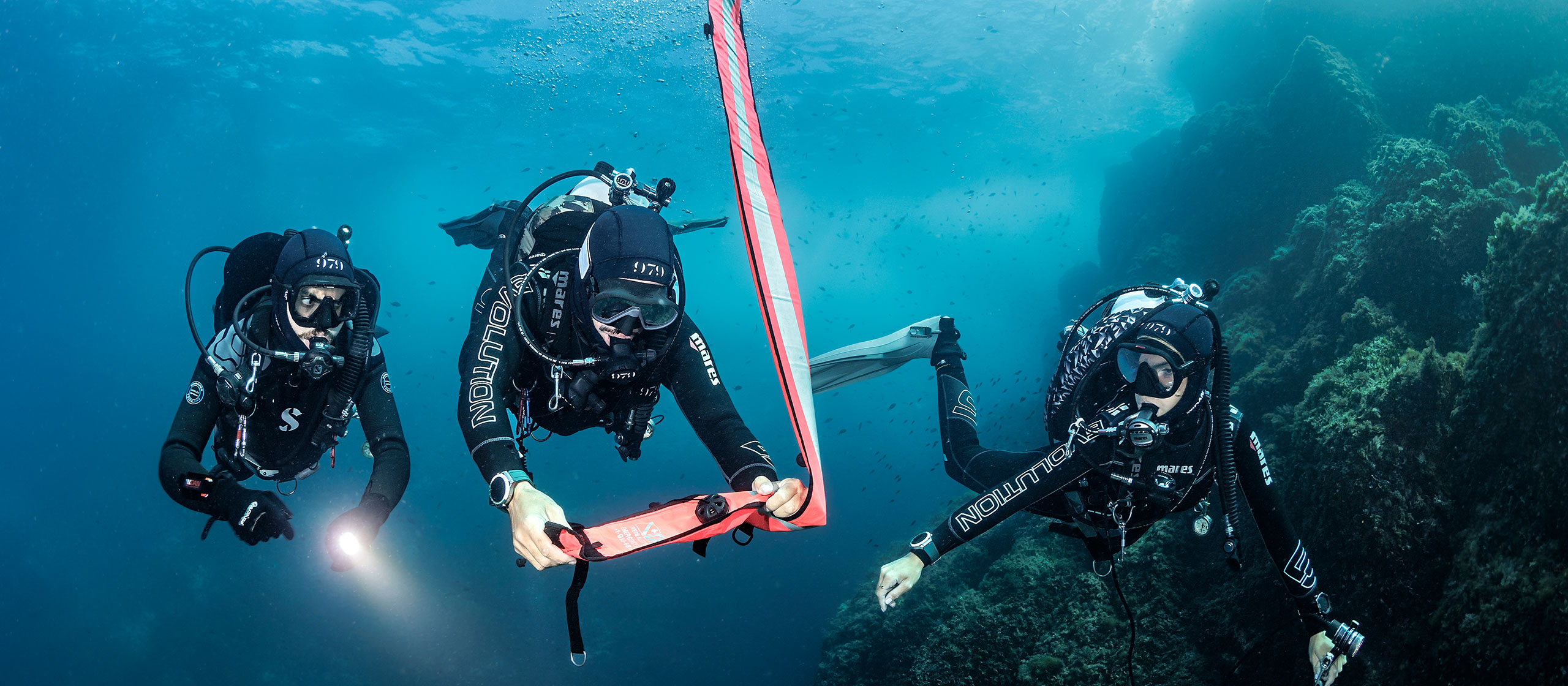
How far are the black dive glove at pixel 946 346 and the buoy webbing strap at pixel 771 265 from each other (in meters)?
4.42

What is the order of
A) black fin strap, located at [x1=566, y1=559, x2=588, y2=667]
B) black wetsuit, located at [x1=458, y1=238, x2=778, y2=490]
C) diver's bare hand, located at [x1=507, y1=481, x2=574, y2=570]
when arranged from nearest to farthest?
diver's bare hand, located at [x1=507, y1=481, x2=574, y2=570] → black fin strap, located at [x1=566, y1=559, x2=588, y2=667] → black wetsuit, located at [x1=458, y1=238, x2=778, y2=490]

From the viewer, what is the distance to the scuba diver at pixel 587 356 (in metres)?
3.18

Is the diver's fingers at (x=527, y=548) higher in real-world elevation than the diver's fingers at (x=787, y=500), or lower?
lower

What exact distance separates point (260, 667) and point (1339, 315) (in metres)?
28.3

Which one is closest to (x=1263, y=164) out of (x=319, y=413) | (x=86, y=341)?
(x=319, y=413)

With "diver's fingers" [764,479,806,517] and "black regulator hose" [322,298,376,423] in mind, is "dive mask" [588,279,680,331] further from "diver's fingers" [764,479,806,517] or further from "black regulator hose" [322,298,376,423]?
"black regulator hose" [322,298,376,423]

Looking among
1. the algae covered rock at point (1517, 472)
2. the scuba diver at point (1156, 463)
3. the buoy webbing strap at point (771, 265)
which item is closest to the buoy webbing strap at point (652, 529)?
the buoy webbing strap at point (771, 265)

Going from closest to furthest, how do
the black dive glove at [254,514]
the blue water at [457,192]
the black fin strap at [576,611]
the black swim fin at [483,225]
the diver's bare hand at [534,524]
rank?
the diver's bare hand at [534,524]
the black fin strap at [576,611]
the black dive glove at [254,514]
the black swim fin at [483,225]
the blue water at [457,192]

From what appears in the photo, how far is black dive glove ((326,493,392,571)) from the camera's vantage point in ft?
11.0

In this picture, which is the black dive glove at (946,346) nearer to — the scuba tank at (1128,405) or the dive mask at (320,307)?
the scuba tank at (1128,405)

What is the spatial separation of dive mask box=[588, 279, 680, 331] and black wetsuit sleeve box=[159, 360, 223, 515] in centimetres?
262

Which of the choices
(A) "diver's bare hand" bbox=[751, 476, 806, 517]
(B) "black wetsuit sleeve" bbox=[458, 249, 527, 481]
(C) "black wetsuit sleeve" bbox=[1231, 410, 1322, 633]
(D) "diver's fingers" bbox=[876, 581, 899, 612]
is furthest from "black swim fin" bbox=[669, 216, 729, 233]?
(C) "black wetsuit sleeve" bbox=[1231, 410, 1322, 633]

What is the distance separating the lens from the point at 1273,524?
4156 mm

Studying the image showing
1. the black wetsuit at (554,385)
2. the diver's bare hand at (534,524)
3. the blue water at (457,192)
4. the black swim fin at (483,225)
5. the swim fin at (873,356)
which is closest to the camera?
the diver's bare hand at (534,524)
